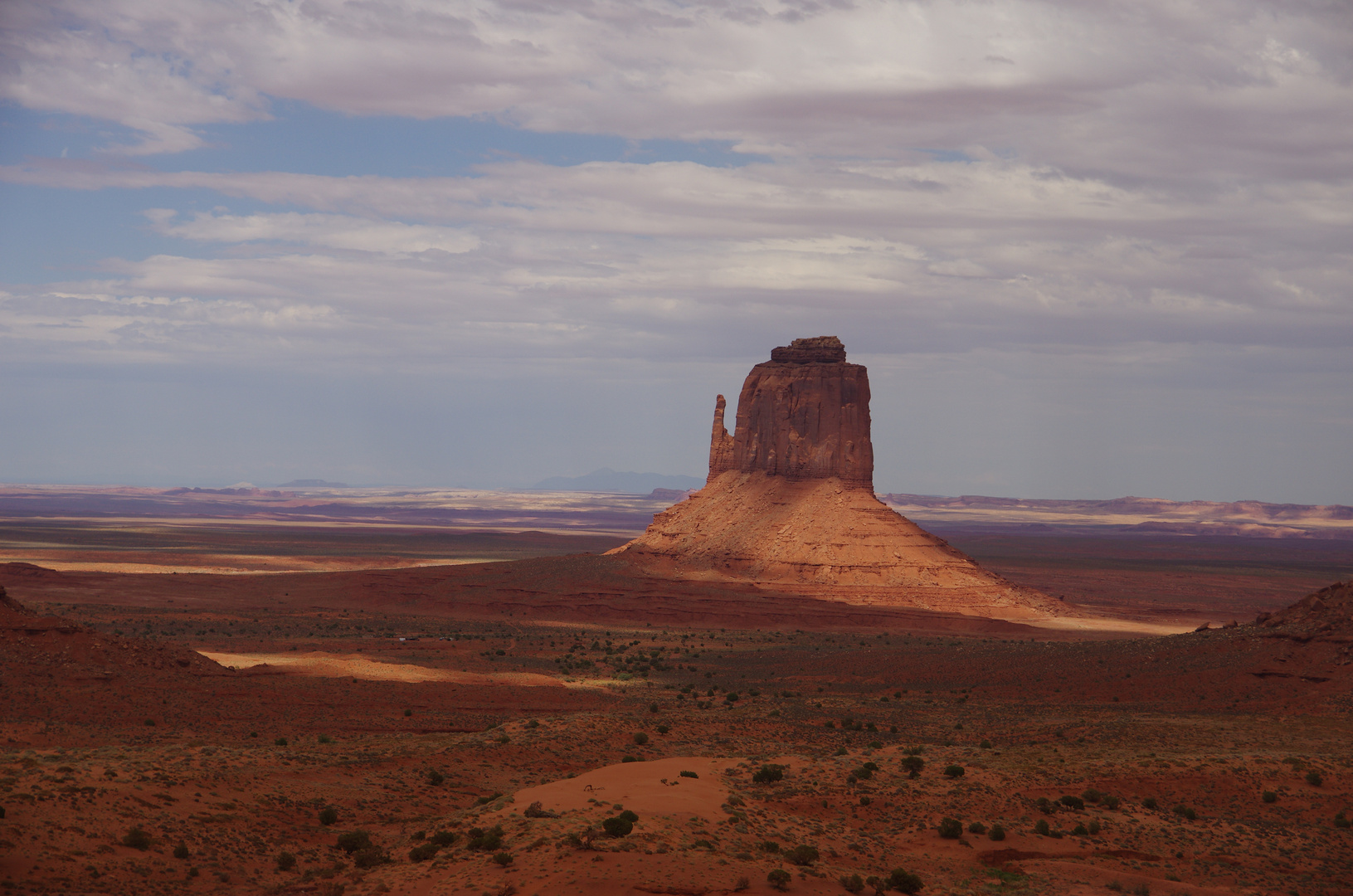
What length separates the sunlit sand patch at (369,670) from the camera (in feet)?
138

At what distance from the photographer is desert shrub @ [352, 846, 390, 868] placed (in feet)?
63.3

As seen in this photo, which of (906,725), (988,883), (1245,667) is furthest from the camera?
(1245,667)

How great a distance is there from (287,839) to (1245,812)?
19179 mm

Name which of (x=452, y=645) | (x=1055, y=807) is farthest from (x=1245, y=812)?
(x=452, y=645)

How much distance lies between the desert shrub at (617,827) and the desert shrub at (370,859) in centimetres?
387

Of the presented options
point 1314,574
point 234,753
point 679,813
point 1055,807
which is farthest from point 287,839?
point 1314,574

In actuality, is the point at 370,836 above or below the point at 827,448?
below

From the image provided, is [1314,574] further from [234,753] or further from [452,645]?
[234,753]

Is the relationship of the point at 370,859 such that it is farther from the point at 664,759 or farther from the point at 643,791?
the point at 664,759

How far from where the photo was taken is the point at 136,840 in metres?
18.9

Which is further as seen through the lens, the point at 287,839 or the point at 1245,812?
the point at 1245,812

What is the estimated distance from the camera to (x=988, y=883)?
19.7 m

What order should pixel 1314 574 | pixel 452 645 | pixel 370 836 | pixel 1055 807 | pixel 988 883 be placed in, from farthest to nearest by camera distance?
pixel 1314 574 → pixel 452 645 → pixel 1055 807 → pixel 370 836 → pixel 988 883

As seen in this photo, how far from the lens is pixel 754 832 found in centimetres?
1991
